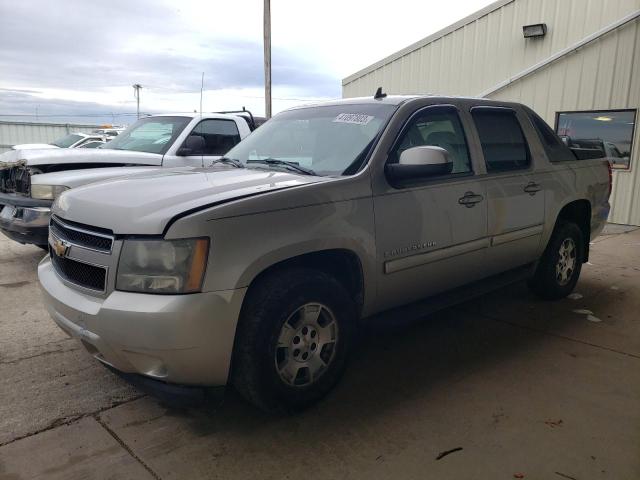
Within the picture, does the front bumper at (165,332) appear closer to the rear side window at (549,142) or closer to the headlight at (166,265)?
the headlight at (166,265)

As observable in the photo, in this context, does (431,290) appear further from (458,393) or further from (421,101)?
(421,101)

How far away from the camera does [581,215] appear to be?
5.23 meters

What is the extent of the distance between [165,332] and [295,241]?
0.80 m

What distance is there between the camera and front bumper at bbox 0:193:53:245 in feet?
18.1

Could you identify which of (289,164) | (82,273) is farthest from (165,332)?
(289,164)

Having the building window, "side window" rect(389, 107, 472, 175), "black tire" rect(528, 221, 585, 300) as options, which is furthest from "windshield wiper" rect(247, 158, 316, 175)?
the building window

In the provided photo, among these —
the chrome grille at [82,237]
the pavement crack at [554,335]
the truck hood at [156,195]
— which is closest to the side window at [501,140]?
the pavement crack at [554,335]

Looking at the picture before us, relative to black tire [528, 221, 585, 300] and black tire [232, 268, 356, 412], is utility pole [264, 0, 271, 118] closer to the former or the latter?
black tire [528, 221, 585, 300]

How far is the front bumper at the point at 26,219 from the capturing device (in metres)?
5.51

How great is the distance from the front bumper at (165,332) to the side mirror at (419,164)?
128 centimetres

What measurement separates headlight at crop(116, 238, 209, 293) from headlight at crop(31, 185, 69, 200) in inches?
139

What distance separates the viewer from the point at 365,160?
3.25 m

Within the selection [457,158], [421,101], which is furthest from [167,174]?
[457,158]

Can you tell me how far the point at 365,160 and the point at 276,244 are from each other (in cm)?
91
